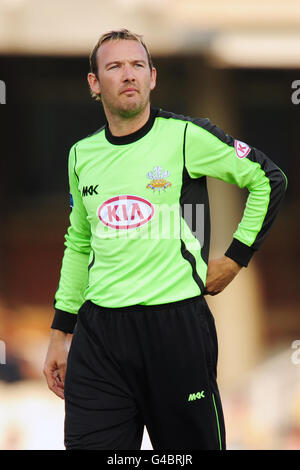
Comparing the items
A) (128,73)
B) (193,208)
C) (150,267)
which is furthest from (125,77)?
(150,267)

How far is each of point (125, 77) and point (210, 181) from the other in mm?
3356

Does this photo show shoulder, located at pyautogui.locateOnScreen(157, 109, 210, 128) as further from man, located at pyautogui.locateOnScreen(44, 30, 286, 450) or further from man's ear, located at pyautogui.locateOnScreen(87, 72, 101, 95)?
man's ear, located at pyautogui.locateOnScreen(87, 72, 101, 95)

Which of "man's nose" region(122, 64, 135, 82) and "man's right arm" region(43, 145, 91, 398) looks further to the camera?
"man's right arm" region(43, 145, 91, 398)

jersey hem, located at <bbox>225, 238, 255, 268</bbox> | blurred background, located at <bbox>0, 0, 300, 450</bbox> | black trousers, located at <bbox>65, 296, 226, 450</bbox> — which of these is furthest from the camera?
blurred background, located at <bbox>0, 0, 300, 450</bbox>

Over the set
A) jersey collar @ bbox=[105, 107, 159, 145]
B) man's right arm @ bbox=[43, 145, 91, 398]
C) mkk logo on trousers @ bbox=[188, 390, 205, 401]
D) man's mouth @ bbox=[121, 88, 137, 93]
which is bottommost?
mkk logo on trousers @ bbox=[188, 390, 205, 401]

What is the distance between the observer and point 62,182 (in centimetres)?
588

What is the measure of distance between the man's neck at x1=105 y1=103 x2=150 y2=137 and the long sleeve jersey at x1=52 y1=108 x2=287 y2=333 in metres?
0.02

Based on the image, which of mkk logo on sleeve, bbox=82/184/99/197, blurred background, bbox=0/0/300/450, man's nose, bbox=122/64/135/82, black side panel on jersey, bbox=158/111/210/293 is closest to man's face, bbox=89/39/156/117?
man's nose, bbox=122/64/135/82

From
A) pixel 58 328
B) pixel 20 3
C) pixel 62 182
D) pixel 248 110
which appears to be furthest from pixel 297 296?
pixel 58 328

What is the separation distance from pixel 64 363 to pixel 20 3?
2.95m

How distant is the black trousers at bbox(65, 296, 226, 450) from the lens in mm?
2215

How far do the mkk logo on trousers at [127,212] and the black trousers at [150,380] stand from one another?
0.24m

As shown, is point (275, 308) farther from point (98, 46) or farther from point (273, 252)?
point (98, 46)

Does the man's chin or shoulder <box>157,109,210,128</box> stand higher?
the man's chin
